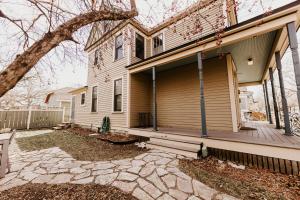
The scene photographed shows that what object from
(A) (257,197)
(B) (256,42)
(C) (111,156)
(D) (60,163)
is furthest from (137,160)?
(B) (256,42)

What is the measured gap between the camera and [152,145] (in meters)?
5.16

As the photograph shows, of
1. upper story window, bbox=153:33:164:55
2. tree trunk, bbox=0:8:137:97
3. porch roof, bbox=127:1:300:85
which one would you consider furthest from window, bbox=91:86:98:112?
tree trunk, bbox=0:8:137:97

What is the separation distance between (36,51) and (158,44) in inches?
300

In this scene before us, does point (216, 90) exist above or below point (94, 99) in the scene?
below

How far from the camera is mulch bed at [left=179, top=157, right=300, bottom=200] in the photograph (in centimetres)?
247

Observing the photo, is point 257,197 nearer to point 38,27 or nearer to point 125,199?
point 125,199

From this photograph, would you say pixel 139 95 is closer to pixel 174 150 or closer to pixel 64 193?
pixel 174 150

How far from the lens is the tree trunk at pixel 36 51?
5.24ft

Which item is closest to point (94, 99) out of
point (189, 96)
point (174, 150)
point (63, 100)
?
point (189, 96)

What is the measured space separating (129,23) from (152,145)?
659cm

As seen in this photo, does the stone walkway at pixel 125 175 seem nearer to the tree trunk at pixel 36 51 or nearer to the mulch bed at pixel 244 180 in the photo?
the mulch bed at pixel 244 180

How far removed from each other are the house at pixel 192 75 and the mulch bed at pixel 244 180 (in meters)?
0.49

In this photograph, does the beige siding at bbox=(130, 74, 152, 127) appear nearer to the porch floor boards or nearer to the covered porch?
the covered porch

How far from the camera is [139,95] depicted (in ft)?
25.4
